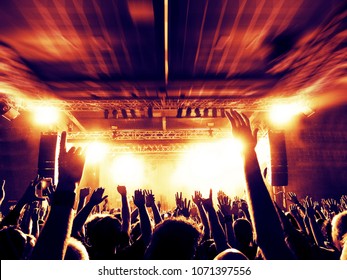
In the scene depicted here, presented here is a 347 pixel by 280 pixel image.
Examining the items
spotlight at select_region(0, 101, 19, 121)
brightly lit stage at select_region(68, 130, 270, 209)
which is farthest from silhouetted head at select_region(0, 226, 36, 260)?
brightly lit stage at select_region(68, 130, 270, 209)

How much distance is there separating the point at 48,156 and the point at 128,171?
802cm

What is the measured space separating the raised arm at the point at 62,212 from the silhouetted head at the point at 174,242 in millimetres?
450

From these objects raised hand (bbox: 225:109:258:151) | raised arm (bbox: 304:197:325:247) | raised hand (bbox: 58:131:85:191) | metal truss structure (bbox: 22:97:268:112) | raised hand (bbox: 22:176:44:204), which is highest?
metal truss structure (bbox: 22:97:268:112)

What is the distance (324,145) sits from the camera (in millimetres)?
10422

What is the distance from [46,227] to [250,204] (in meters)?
0.85

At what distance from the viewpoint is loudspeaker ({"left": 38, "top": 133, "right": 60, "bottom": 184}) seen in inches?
292

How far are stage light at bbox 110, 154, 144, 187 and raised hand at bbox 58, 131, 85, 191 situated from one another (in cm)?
1429

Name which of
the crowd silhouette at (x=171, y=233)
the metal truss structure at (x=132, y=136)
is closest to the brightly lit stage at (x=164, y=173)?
the metal truss structure at (x=132, y=136)

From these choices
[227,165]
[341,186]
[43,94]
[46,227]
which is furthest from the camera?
[227,165]

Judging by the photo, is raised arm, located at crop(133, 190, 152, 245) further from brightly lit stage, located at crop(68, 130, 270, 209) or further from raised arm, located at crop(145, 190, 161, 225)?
brightly lit stage, located at crop(68, 130, 270, 209)

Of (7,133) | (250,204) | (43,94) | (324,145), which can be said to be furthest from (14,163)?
(324,145)

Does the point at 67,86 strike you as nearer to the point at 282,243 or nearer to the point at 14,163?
the point at 14,163

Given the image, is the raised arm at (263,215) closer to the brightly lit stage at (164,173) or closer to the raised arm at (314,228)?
the raised arm at (314,228)

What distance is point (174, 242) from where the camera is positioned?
1.27m
